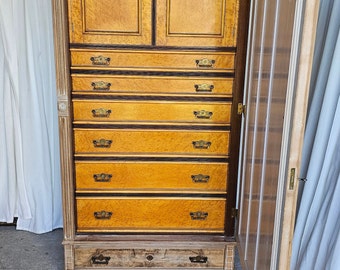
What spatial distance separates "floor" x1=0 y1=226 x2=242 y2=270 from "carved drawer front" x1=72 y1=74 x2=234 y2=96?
1171 mm

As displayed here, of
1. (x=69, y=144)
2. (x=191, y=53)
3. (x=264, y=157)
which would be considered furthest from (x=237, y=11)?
(x=69, y=144)

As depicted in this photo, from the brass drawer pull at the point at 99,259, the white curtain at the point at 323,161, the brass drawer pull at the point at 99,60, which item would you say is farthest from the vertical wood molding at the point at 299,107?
the brass drawer pull at the point at 99,259

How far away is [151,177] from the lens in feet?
7.43

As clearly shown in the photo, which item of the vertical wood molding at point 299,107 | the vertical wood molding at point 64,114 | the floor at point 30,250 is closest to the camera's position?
the vertical wood molding at point 299,107

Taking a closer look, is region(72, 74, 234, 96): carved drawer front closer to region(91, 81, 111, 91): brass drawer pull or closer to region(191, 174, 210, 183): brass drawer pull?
region(91, 81, 111, 91): brass drawer pull

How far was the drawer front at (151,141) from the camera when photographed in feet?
7.22

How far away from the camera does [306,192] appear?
200 centimetres

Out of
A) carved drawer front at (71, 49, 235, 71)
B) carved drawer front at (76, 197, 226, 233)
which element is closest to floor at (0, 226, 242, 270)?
carved drawer front at (76, 197, 226, 233)

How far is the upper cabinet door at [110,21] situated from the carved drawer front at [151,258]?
119 centimetres

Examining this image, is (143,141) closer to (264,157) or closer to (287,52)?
(264,157)

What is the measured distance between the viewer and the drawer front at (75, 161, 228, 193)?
2240 millimetres

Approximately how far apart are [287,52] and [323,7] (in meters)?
0.74

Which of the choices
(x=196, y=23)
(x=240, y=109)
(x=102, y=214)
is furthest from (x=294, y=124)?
(x=102, y=214)

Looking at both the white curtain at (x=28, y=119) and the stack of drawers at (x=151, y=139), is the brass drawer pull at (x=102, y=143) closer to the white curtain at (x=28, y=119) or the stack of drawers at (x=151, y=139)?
the stack of drawers at (x=151, y=139)
